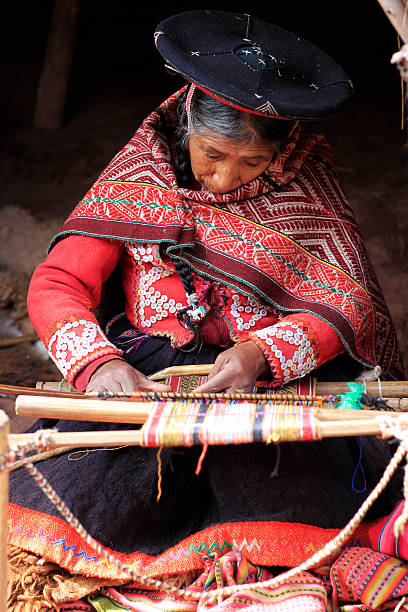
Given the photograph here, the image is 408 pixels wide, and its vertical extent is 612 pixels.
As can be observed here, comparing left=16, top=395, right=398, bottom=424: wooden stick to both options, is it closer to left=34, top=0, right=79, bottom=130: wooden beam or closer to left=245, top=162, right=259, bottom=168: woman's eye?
left=245, top=162, right=259, bottom=168: woman's eye

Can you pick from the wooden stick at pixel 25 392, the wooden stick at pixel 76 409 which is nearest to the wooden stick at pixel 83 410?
the wooden stick at pixel 76 409

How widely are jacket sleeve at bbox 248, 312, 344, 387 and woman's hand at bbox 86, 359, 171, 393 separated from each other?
1.16 ft

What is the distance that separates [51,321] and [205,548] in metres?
0.81

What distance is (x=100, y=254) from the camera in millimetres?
2332

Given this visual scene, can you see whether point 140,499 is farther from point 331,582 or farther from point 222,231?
point 222,231

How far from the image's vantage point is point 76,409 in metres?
1.47

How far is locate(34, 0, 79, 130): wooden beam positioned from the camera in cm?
550

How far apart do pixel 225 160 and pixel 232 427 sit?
1.06 m

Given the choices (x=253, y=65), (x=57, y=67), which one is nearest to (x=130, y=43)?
(x=57, y=67)

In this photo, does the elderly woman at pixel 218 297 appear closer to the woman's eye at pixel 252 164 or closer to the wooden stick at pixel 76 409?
the woman's eye at pixel 252 164

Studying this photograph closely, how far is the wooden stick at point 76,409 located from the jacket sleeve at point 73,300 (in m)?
0.62

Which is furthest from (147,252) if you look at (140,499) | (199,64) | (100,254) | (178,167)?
(140,499)

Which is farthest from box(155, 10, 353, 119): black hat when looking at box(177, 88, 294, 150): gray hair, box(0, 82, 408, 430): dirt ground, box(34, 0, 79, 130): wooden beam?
box(34, 0, 79, 130): wooden beam

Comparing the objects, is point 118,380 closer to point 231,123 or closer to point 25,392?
point 25,392
